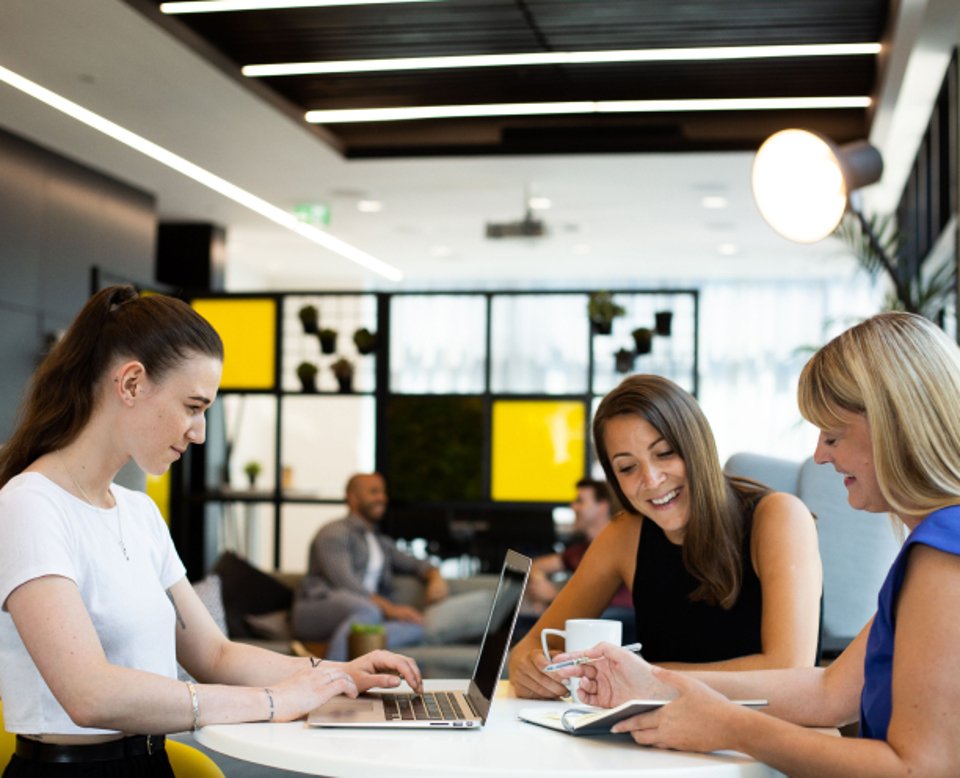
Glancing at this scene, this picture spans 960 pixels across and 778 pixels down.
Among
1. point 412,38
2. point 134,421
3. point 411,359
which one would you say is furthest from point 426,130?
point 134,421

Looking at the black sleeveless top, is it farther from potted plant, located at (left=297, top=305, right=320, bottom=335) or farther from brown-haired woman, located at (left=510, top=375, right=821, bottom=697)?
potted plant, located at (left=297, top=305, right=320, bottom=335)

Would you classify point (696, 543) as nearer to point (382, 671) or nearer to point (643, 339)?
point (382, 671)

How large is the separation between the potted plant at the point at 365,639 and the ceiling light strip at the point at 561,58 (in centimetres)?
329

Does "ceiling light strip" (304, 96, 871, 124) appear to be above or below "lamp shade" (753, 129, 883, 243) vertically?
above

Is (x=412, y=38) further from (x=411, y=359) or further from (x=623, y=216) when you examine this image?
(x=411, y=359)

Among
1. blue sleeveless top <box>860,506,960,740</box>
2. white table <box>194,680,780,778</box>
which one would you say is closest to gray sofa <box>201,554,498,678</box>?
white table <box>194,680,780,778</box>

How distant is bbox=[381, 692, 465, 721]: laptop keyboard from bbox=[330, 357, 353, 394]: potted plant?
5.31 metres

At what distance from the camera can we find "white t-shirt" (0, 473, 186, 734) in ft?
5.49

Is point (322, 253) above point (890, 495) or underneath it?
above

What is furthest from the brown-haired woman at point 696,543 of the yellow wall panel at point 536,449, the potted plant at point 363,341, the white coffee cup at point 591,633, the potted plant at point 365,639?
the potted plant at point 363,341

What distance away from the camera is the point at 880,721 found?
1.54 meters

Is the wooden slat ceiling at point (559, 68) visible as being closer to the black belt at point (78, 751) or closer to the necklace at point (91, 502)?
the necklace at point (91, 502)

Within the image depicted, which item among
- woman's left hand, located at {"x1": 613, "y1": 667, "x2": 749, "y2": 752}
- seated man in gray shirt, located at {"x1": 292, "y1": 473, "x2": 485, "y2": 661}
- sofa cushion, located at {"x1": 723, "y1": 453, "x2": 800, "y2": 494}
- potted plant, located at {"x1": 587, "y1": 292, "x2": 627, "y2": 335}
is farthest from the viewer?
potted plant, located at {"x1": 587, "y1": 292, "x2": 627, "y2": 335}

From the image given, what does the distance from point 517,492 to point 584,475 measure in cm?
40
